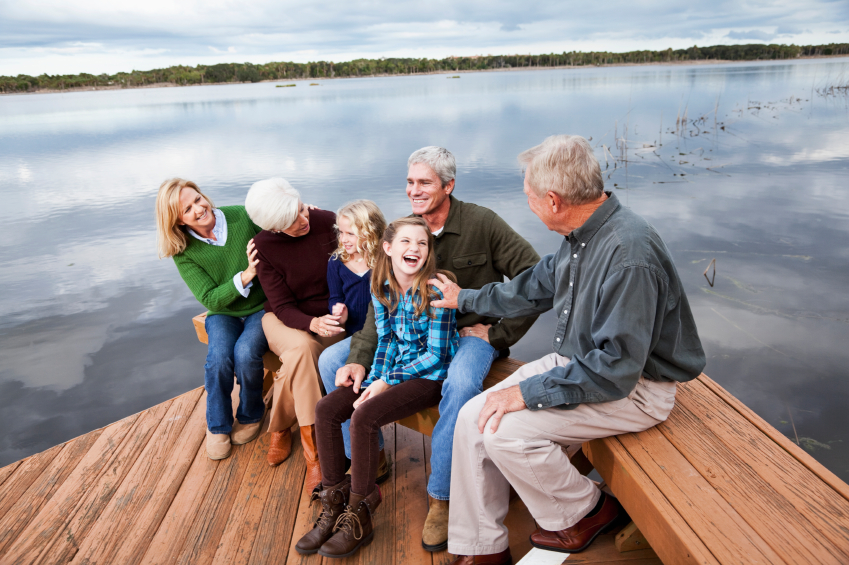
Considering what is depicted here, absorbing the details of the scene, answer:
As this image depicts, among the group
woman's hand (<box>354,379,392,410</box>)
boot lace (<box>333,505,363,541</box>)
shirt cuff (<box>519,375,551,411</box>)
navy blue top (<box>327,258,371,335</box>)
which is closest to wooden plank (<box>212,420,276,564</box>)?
boot lace (<box>333,505,363,541</box>)

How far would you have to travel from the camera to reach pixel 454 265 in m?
2.57

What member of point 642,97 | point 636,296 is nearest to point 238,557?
point 636,296

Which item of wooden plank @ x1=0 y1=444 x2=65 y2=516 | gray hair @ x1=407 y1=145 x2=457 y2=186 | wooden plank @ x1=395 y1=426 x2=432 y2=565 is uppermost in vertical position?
gray hair @ x1=407 y1=145 x2=457 y2=186

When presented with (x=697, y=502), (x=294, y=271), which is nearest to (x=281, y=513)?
(x=294, y=271)

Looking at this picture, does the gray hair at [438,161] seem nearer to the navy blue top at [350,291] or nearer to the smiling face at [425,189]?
the smiling face at [425,189]

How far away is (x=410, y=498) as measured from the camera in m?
2.36

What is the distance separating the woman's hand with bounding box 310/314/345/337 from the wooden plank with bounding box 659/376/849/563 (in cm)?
149

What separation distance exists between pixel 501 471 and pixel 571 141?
1.12 metres

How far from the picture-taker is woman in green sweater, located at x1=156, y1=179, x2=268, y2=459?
2.75 metres

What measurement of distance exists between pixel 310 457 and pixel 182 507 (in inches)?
23.3

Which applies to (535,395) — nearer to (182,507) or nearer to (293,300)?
(293,300)

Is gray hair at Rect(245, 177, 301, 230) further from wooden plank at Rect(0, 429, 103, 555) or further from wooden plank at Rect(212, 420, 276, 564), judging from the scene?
wooden plank at Rect(0, 429, 103, 555)

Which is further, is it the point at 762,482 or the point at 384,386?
the point at 384,386

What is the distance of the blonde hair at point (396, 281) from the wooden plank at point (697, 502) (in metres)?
0.93
